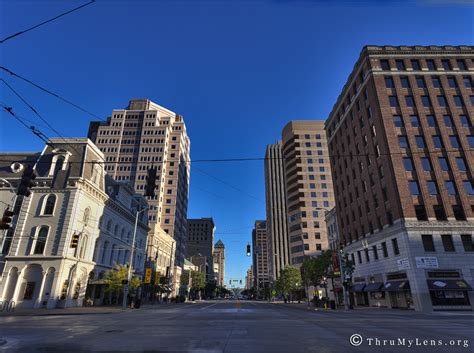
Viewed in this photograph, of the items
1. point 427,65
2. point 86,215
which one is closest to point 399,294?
point 427,65

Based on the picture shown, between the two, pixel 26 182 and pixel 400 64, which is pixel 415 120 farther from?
pixel 26 182

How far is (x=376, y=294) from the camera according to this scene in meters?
41.6

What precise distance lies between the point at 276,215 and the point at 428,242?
126 meters

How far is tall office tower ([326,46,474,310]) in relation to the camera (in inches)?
1323

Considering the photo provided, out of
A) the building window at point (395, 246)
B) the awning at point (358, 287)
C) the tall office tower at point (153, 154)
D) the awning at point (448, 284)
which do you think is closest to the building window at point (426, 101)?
the building window at point (395, 246)

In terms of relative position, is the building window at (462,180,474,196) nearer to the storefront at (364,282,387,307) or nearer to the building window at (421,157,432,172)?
the building window at (421,157,432,172)

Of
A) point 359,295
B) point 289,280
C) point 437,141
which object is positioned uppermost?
point 437,141

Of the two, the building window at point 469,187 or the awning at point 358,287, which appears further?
the awning at point 358,287

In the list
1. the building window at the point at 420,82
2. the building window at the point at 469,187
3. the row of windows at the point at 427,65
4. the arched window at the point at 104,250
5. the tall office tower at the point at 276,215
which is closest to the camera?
A: the building window at the point at 469,187

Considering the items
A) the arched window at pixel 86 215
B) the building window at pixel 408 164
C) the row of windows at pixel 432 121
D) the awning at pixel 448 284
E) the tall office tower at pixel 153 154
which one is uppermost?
the tall office tower at pixel 153 154

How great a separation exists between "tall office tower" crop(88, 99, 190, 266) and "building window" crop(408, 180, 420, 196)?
74204mm

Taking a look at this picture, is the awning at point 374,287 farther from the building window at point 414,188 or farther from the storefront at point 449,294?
the building window at point 414,188

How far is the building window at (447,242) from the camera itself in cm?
3434

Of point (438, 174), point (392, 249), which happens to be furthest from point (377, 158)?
point (392, 249)
